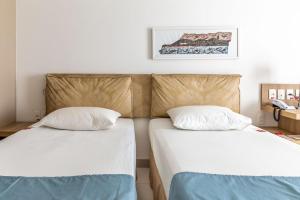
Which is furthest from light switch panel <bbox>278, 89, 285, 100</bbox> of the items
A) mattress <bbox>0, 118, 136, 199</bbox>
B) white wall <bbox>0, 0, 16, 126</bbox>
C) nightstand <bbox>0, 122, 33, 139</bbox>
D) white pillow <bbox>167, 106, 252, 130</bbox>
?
white wall <bbox>0, 0, 16, 126</bbox>

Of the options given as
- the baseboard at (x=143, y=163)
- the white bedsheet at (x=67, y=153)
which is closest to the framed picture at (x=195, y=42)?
the white bedsheet at (x=67, y=153)

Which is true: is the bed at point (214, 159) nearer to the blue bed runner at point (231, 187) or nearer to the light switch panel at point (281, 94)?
the blue bed runner at point (231, 187)

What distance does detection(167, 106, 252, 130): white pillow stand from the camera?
218 cm

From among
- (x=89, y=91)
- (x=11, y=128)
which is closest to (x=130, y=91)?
(x=89, y=91)

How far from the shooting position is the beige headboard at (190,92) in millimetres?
2604

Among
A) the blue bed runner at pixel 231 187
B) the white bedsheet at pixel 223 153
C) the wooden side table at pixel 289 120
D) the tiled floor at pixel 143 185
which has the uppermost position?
the wooden side table at pixel 289 120

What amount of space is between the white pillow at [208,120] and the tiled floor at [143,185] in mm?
637

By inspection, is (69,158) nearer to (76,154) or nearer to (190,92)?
(76,154)

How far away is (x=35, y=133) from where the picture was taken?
2025 millimetres

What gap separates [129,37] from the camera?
270 cm

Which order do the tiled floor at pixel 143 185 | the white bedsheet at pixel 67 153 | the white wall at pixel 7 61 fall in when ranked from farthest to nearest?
the white wall at pixel 7 61 < the tiled floor at pixel 143 185 < the white bedsheet at pixel 67 153

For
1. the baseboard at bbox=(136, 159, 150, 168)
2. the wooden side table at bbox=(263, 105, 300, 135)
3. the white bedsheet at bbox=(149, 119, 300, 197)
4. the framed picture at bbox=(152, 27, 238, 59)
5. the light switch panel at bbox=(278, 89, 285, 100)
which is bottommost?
the baseboard at bbox=(136, 159, 150, 168)

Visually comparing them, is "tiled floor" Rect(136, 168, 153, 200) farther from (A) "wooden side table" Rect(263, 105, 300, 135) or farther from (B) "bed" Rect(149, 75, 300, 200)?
(A) "wooden side table" Rect(263, 105, 300, 135)

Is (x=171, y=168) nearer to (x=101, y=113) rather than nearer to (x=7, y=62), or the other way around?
(x=101, y=113)
